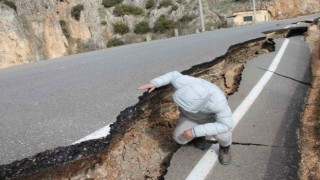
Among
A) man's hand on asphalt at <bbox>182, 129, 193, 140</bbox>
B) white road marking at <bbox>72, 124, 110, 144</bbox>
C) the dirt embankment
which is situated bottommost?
the dirt embankment

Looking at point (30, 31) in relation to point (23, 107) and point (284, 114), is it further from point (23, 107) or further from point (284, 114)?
point (284, 114)

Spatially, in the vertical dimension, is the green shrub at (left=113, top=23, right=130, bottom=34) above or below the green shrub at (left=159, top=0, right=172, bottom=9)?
below

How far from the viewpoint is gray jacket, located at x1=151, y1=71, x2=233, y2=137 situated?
3.31 m

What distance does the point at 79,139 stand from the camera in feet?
12.9

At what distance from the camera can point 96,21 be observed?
36000 mm

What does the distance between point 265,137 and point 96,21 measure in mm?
33189

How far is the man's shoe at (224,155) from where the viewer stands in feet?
12.2

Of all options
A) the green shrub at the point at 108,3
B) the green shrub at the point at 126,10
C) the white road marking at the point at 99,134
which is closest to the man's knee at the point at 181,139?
the white road marking at the point at 99,134

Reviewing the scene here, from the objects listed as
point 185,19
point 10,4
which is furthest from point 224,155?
point 185,19

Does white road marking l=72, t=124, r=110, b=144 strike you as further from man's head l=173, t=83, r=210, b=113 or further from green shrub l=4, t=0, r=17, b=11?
green shrub l=4, t=0, r=17, b=11

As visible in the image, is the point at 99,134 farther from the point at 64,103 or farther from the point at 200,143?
the point at 64,103

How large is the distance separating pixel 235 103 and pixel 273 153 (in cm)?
188

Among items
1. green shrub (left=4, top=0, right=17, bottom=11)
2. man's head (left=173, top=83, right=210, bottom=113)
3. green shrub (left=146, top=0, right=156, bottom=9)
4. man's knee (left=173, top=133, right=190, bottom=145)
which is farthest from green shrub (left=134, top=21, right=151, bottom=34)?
man's head (left=173, top=83, right=210, bottom=113)

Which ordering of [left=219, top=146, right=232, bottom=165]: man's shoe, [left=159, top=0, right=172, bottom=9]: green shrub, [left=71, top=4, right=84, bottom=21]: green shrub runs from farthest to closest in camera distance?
[left=159, top=0, right=172, bottom=9]: green shrub, [left=71, top=4, right=84, bottom=21]: green shrub, [left=219, top=146, right=232, bottom=165]: man's shoe
